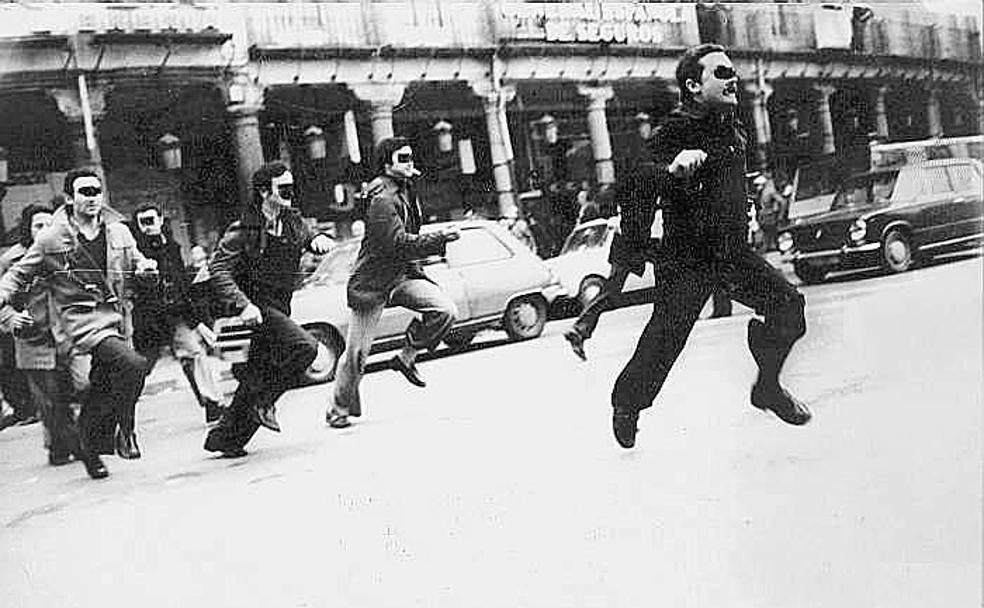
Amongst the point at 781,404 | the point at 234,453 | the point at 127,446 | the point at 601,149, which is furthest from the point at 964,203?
the point at 127,446

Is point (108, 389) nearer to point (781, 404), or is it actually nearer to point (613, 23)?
point (613, 23)

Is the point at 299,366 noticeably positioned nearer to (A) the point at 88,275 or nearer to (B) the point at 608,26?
(A) the point at 88,275

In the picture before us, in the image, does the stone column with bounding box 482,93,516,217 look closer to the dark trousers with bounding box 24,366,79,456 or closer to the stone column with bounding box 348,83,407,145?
the stone column with bounding box 348,83,407,145

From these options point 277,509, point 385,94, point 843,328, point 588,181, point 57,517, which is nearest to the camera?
point 57,517

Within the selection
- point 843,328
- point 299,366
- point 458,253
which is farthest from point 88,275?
point 843,328

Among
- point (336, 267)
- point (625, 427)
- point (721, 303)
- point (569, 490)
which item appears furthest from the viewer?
point (721, 303)

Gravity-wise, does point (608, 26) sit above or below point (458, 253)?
above
